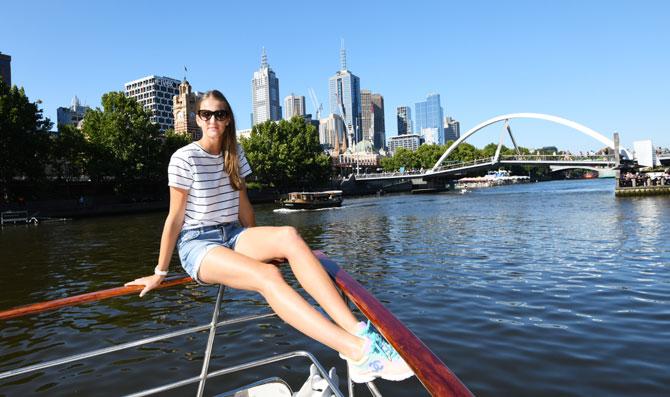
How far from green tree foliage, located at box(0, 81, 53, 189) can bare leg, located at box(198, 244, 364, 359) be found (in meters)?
45.1

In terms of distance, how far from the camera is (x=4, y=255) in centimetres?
1841

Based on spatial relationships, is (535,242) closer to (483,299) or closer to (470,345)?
(483,299)

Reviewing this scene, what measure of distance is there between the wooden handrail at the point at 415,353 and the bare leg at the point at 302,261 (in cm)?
22

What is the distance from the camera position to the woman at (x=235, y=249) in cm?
170

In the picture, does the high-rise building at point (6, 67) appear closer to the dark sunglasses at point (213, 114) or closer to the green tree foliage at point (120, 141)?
the green tree foliage at point (120, 141)

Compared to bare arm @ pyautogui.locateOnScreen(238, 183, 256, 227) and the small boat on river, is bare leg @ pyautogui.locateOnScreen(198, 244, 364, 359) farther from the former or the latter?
the small boat on river

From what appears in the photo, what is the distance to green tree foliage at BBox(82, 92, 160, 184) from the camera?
49.5 meters

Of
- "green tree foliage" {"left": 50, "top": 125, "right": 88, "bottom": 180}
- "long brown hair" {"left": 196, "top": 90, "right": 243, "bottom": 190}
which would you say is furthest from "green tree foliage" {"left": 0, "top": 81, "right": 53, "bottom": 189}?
"long brown hair" {"left": 196, "top": 90, "right": 243, "bottom": 190}

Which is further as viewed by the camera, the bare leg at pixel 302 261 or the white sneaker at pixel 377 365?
the bare leg at pixel 302 261

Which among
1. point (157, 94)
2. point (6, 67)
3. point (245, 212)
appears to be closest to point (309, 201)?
point (245, 212)

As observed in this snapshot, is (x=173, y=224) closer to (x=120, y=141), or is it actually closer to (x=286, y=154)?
(x=120, y=141)

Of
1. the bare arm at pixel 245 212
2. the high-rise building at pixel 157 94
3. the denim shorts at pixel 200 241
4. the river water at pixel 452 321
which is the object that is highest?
the high-rise building at pixel 157 94

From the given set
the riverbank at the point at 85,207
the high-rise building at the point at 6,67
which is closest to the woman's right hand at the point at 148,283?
the riverbank at the point at 85,207

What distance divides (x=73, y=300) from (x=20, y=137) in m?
46.2
